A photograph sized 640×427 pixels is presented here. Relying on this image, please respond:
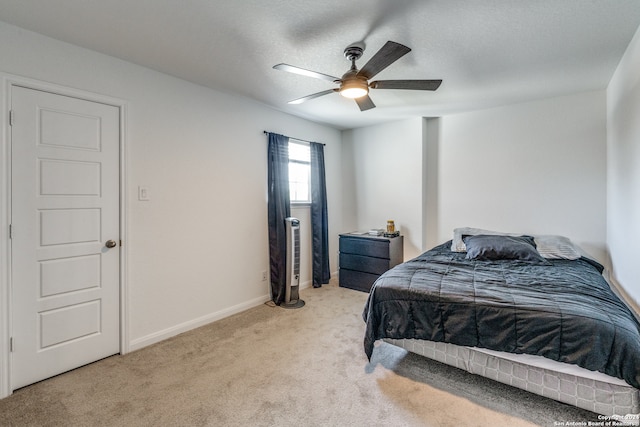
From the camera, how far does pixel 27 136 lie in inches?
78.7

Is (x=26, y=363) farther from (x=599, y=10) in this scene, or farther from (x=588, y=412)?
(x=599, y=10)

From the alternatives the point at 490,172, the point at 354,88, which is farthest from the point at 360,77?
the point at 490,172

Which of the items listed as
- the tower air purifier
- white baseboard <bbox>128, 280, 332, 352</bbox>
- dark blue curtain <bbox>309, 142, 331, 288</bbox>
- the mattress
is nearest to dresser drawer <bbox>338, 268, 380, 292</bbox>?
dark blue curtain <bbox>309, 142, 331, 288</bbox>

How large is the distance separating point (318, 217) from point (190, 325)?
6.89 feet

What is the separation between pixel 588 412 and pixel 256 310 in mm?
2780

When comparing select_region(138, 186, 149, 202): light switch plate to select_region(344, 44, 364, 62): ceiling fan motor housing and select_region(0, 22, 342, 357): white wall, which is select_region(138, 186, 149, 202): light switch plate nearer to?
select_region(0, 22, 342, 357): white wall

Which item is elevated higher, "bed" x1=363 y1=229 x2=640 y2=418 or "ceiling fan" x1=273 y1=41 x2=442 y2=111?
"ceiling fan" x1=273 y1=41 x2=442 y2=111

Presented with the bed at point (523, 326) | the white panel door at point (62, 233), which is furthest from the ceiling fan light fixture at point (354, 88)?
the white panel door at point (62, 233)

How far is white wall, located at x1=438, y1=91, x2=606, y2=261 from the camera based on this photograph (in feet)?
10.5

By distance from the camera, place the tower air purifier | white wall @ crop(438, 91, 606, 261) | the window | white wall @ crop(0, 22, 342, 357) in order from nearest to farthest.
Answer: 1. white wall @ crop(0, 22, 342, 357)
2. white wall @ crop(438, 91, 606, 261)
3. the tower air purifier
4. the window

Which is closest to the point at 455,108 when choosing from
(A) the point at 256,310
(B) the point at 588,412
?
(B) the point at 588,412

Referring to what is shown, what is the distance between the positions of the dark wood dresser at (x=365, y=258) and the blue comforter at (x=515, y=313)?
1334 millimetres

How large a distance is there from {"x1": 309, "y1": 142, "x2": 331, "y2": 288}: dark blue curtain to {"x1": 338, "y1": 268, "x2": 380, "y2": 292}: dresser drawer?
0.27 meters

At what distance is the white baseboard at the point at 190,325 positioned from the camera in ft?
8.27
